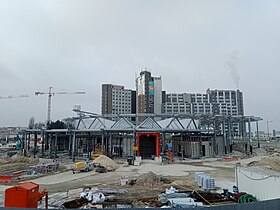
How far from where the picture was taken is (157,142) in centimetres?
4006

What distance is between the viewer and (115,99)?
441 ft

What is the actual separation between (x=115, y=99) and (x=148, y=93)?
24.8 meters

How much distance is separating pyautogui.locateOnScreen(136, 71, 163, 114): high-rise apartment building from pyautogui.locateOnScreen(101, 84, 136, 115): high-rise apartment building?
56.6 feet

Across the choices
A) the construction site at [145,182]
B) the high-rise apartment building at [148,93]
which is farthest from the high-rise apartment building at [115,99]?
the construction site at [145,182]

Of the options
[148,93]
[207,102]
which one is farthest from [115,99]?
[207,102]

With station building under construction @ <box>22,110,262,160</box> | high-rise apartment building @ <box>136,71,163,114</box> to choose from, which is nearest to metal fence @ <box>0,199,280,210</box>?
station building under construction @ <box>22,110,262,160</box>

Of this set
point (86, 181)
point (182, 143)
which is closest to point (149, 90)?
point (182, 143)

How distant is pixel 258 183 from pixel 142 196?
6858 millimetres

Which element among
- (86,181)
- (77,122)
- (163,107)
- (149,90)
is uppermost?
(149,90)

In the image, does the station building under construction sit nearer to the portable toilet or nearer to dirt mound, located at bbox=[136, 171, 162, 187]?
dirt mound, located at bbox=[136, 171, 162, 187]

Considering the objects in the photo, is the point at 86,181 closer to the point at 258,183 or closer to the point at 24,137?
the point at 258,183

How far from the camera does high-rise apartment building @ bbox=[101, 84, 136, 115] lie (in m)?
133

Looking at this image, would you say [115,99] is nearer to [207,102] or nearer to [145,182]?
[207,102]

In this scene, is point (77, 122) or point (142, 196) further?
point (77, 122)
